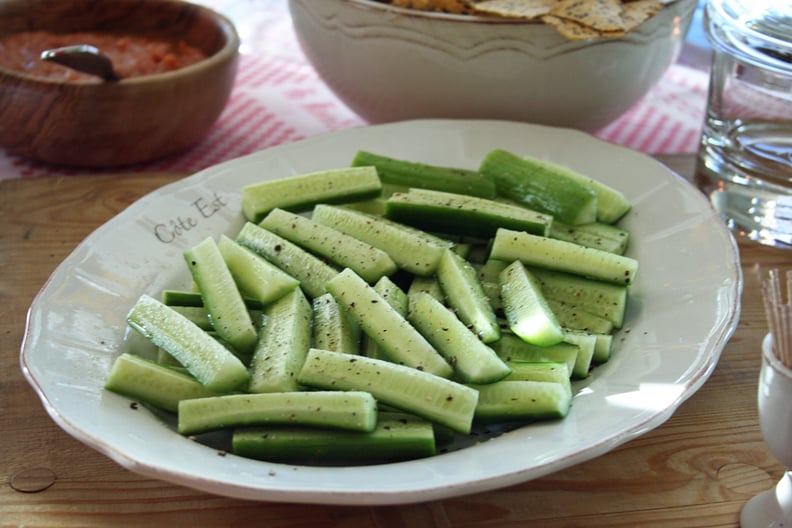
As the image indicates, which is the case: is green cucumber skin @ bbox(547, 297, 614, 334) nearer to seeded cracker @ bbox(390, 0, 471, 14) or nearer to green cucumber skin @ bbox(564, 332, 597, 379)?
green cucumber skin @ bbox(564, 332, 597, 379)

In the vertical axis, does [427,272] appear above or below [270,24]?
above

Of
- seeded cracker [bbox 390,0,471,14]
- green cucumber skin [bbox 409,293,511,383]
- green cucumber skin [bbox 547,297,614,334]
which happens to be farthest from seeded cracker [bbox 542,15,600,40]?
green cucumber skin [bbox 409,293,511,383]

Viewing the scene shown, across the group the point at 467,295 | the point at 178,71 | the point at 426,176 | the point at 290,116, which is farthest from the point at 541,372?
the point at 290,116

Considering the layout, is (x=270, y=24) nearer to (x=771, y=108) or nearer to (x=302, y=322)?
(x=771, y=108)

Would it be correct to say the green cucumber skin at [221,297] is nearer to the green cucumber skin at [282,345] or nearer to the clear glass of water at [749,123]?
the green cucumber skin at [282,345]

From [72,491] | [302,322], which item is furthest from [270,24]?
[72,491]
